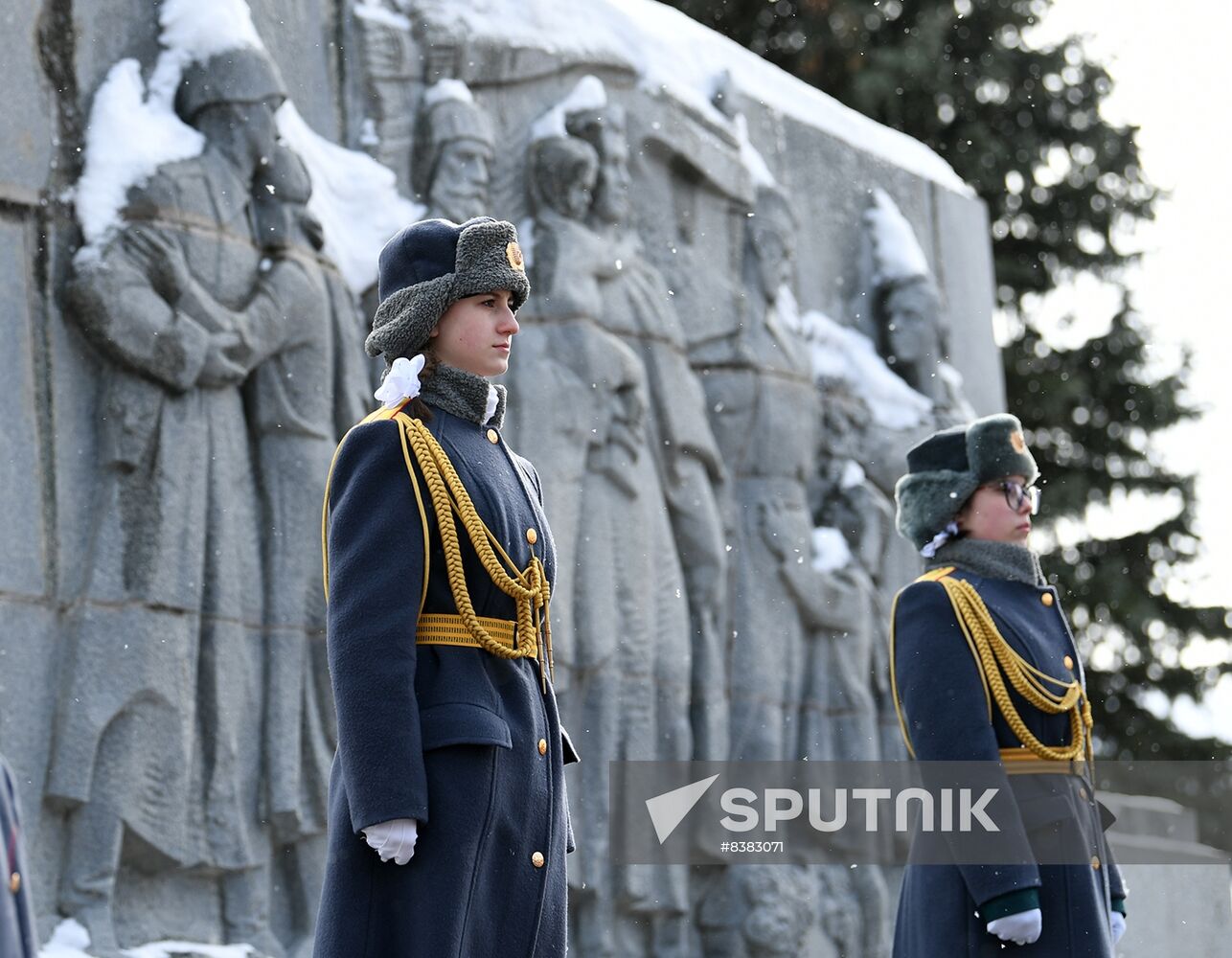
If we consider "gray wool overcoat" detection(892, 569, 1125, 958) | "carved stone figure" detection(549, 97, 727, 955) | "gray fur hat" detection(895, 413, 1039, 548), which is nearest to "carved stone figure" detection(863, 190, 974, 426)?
"carved stone figure" detection(549, 97, 727, 955)

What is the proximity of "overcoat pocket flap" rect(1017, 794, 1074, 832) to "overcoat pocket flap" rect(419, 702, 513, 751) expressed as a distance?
62.8 inches

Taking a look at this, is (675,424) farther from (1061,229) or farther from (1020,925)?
(1061,229)

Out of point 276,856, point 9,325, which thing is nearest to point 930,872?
point 276,856

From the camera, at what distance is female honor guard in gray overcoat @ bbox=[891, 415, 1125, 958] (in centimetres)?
450

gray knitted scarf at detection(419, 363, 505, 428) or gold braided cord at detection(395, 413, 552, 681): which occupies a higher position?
gray knitted scarf at detection(419, 363, 505, 428)

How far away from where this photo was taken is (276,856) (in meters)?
6.72

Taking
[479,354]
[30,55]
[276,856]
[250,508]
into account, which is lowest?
[276,856]

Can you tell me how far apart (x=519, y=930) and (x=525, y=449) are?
459 centimetres

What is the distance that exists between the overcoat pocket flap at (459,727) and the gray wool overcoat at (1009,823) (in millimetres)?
1444

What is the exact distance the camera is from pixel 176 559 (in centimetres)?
639

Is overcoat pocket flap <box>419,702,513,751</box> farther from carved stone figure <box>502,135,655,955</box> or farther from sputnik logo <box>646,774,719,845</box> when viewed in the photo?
sputnik logo <box>646,774,719,845</box>

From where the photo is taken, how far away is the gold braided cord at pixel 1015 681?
466 cm

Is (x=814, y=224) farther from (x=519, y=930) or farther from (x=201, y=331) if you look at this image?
(x=519, y=930)

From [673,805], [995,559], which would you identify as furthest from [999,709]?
[673,805]
